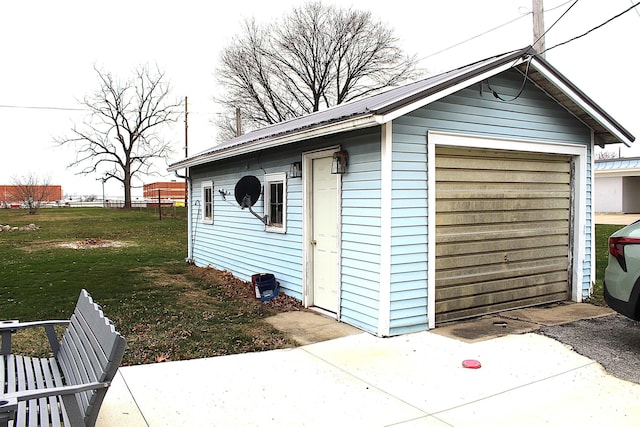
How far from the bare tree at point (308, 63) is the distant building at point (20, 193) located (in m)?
19.2

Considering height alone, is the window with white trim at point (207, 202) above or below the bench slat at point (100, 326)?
above

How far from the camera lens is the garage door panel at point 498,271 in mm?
6148

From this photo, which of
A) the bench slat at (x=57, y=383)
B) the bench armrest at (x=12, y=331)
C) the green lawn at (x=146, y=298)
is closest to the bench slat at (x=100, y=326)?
the bench armrest at (x=12, y=331)

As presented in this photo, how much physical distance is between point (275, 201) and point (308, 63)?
2590 centimetres

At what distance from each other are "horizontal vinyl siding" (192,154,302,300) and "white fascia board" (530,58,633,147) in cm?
359

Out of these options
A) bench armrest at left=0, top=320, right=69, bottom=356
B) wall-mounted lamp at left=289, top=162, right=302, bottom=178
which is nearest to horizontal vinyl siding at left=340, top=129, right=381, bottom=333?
wall-mounted lamp at left=289, top=162, right=302, bottom=178

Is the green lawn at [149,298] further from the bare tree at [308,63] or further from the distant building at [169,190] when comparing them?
the distant building at [169,190]

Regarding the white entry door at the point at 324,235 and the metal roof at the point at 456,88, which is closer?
the metal roof at the point at 456,88

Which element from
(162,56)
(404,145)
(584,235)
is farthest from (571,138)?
(162,56)

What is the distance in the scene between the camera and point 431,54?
68.8 feet

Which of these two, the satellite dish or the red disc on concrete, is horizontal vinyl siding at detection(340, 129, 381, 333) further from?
the satellite dish

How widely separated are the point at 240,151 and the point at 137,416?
543cm

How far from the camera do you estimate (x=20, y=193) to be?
41219 millimetres

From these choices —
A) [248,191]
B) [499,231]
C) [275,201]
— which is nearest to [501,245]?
[499,231]
